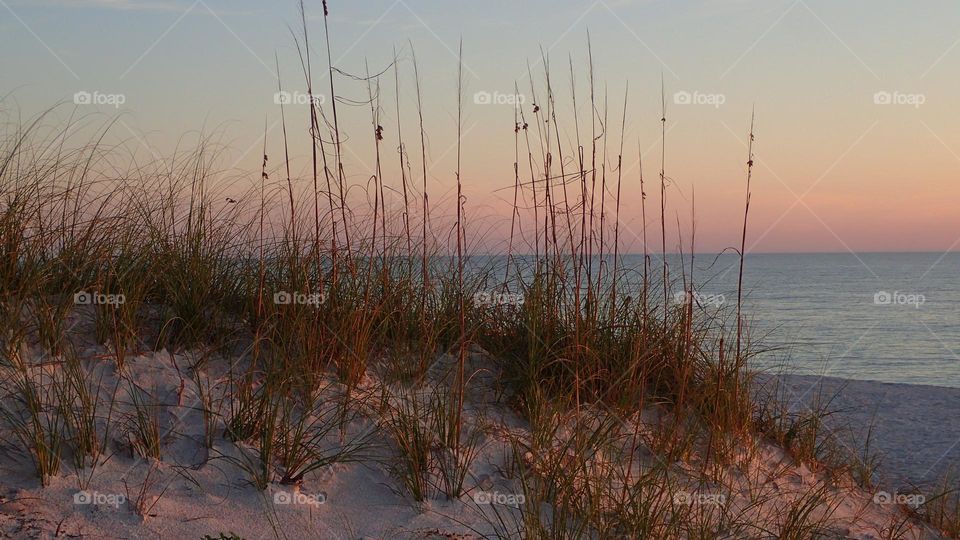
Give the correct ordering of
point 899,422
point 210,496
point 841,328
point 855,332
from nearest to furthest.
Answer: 1. point 210,496
2. point 899,422
3. point 855,332
4. point 841,328

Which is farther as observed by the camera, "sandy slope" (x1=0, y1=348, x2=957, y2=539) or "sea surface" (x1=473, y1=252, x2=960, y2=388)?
"sea surface" (x1=473, y1=252, x2=960, y2=388)

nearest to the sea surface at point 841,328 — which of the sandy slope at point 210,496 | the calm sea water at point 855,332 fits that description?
the calm sea water at point 855,332

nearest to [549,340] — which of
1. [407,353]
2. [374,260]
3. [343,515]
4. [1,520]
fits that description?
[407,353]

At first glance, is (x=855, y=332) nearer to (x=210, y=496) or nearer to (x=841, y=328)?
(x=841, y=328)

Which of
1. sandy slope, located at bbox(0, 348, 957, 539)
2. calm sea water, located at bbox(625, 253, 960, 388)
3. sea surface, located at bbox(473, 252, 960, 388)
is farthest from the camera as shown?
calm sea water, located at bbox(625, 253, 960, 388)

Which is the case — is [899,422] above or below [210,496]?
below

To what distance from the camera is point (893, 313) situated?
80.1 feet

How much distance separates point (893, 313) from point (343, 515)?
2514cm

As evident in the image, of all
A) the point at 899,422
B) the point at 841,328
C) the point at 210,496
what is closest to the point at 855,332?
the point at 841,328

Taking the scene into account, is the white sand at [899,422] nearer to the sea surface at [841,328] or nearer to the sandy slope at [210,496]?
the sea surface at [841,328]

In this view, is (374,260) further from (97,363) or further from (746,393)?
(746,393)

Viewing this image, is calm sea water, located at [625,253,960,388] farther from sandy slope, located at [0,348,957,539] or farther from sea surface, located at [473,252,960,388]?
sandy slope, located at [0,348,957,539]

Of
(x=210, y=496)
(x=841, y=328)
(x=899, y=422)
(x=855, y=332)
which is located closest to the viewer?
(x=210, y=496)

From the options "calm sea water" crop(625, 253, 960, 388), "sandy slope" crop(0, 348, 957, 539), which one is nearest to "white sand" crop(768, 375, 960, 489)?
"calm sea water" crop(625, 253, 960, 388)
